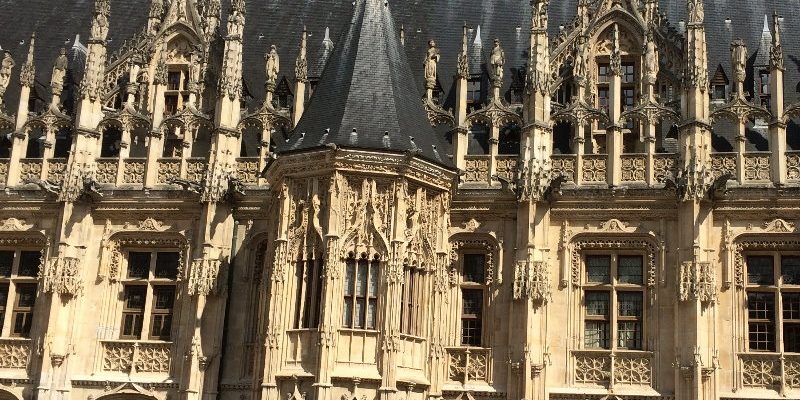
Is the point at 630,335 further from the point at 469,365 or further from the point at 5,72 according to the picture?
the point at 5,72

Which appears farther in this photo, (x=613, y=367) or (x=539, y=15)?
(x=539, y=15)

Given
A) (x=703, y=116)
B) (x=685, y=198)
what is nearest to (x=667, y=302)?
(x=685, y=198)

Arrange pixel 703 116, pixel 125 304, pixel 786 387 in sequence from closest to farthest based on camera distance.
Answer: pixel 786 387 < pixel 703 116 < pixel 125 304

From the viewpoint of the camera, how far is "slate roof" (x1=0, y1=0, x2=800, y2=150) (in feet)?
96.5

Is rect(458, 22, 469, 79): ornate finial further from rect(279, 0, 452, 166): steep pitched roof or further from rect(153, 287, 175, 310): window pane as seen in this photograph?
rect(153, 287, 175, 310): window pane

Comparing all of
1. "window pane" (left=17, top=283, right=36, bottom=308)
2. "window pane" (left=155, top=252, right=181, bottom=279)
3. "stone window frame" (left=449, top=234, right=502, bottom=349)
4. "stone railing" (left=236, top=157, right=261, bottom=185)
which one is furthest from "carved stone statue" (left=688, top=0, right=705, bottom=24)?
"window pane" (left=17, top=283, right=36, bottom=308)

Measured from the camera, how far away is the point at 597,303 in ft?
82.9

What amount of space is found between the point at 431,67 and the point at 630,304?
784 cm

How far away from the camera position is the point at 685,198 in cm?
2444

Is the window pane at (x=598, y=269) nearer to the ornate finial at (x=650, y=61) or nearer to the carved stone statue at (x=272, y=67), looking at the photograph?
the ornate finial at (x=650, y=61)

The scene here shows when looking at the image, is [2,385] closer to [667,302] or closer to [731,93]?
[667,302]

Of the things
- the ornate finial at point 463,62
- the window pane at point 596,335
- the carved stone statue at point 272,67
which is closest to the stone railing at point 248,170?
the carved stone statue at point 272,67

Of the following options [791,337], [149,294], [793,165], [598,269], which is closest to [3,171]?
[149,294]

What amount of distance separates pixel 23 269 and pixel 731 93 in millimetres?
18464
